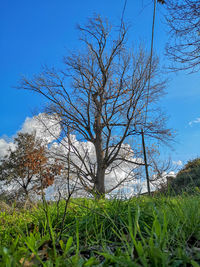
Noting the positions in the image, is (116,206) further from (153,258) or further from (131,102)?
(131,102)

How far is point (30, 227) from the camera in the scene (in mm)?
2572

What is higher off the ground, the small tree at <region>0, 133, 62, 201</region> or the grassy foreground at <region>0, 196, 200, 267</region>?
the small tree at <region>0, 133, 62, 201</region>

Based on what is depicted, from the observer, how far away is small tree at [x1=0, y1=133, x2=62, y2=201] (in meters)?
15.4

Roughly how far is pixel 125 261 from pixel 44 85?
40.9ft

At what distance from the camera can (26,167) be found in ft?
51.9

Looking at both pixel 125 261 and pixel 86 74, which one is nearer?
pixel 125 261

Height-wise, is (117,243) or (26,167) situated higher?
(26,167)

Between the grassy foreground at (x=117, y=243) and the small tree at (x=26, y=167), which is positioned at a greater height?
the small tree at (x=26, y=167)

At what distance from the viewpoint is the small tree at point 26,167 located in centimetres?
1540

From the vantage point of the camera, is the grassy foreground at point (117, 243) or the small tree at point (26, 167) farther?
the small tree at point (26, 167)

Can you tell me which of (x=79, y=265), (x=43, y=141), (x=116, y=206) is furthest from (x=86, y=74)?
(x=79, y=265)

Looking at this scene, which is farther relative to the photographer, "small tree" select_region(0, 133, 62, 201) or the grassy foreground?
"small tree" select_region(0, 133, 62, 201)

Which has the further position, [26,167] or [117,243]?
[26,167]

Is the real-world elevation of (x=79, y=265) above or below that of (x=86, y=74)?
below
